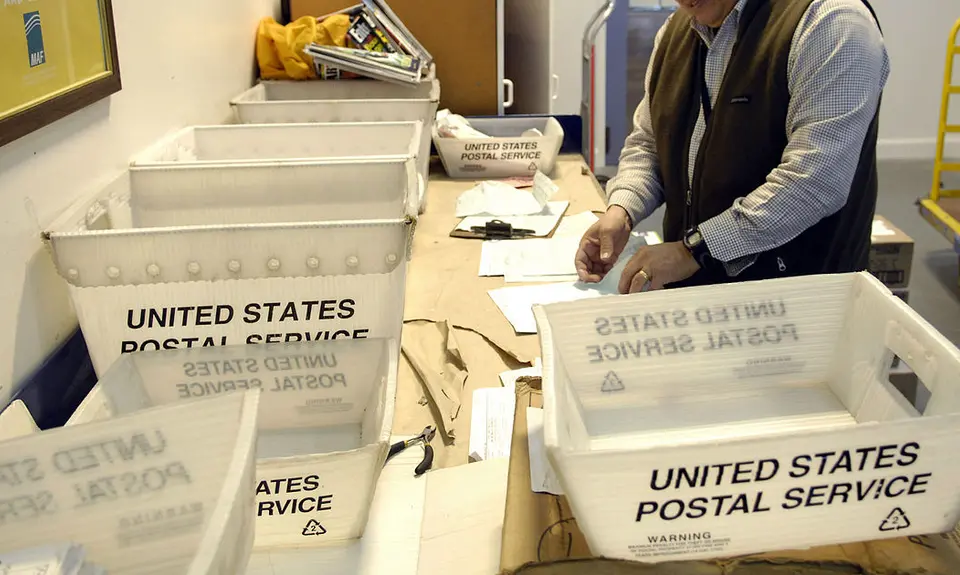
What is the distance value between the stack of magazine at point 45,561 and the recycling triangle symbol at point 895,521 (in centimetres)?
64

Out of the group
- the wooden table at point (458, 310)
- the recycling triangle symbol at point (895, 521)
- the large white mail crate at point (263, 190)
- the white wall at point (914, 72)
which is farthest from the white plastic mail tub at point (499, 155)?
the white wall at point (914, 72)

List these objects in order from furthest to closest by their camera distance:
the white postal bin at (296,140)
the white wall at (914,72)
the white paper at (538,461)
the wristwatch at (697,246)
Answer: the white wall at (914,72), the white postal bin at (296,140), the wristwatch at (697,246), the white paper at (538,461)

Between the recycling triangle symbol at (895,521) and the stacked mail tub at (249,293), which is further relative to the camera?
the stacked mail tub at (249,293)

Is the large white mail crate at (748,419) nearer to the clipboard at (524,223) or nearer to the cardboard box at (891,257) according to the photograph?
the clipboard at (524,223)

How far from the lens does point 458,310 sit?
144 cm

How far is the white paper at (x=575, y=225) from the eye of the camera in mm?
1837

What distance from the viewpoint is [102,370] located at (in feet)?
3.20

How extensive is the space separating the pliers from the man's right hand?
1.78 feet

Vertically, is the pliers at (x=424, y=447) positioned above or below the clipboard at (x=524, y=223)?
below

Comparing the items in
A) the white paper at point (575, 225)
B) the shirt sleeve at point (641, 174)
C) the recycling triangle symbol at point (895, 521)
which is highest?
the shirt sleeve at point (641, 174)

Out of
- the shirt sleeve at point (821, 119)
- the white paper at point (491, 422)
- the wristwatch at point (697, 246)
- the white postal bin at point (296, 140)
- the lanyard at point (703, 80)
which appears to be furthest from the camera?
the white postal bin at point (296, 140)

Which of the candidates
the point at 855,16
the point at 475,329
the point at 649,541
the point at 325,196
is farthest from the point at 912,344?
the point at 325,196

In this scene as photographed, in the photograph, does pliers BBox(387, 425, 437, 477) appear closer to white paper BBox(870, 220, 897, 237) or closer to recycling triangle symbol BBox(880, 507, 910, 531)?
recycling triangle symbol BBox(880, 507, 910, 531)

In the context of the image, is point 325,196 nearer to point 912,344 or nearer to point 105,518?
point 105,518
